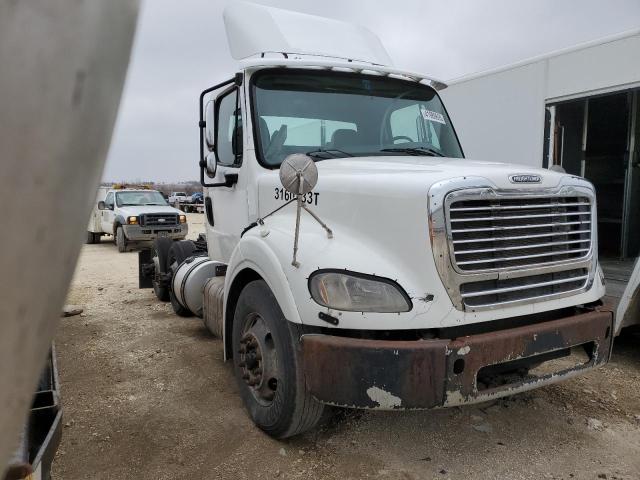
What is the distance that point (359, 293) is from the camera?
266 centimetres

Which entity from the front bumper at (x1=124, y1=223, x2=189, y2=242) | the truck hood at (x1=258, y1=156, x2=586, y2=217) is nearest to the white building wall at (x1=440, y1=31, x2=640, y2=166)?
the truck hood at (x1=258, y1=156, x2=586, y2=217)

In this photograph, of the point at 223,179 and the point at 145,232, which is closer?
the point at 223,179

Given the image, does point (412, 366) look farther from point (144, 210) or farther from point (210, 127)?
point (144, 210)

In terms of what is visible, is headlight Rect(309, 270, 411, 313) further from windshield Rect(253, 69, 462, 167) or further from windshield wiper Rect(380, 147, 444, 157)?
windshield wiper Rect(380, 147, 444, 157)

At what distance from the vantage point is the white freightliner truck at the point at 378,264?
2.63 m

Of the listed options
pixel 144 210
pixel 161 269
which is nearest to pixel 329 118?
pixel 161 269

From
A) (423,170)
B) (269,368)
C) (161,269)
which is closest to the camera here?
(423,170)

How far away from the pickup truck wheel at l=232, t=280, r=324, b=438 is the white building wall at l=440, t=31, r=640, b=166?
416cm

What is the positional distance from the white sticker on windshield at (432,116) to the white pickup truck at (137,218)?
32.8 ft

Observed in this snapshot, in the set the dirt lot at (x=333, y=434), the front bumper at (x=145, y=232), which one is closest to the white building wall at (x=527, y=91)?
the dirt lot at (x=333, y=434)

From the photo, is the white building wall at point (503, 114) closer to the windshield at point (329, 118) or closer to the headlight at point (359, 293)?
the windshield at point (329, 118)

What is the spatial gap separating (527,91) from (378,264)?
4.38 m

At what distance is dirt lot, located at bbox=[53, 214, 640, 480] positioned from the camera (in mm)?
2975

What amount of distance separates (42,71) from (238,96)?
11.5 feet
